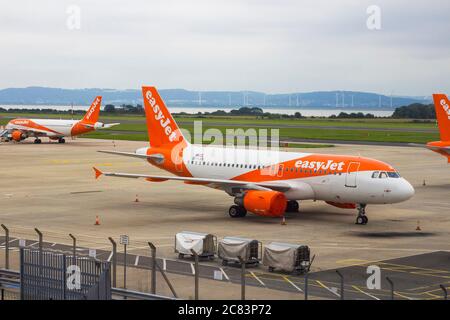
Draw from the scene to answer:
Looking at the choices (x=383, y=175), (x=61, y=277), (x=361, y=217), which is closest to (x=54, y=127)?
(x=361, y=217)

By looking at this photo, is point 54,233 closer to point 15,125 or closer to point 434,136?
point 15,125

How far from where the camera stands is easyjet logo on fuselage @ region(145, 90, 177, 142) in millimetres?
58938

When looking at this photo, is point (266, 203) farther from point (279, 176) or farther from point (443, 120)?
point (443, 120)

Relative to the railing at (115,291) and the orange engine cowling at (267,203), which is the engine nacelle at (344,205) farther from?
the railing at (115,291)

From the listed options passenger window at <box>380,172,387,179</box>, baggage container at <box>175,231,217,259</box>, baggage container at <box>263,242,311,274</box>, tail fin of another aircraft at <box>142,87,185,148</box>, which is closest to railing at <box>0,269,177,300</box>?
baggage container at <box>263,242,311,274</box>

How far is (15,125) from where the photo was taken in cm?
12838

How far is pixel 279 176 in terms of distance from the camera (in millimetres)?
51844

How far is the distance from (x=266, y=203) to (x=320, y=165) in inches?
176

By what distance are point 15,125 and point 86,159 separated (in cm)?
3842

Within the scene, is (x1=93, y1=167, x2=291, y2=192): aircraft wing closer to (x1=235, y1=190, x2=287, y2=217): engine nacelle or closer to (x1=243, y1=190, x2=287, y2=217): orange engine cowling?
(x1=235, y1=190, x2=287, y2=217): engine nacelle

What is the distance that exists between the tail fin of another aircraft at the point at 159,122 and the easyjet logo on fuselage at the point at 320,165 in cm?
1102

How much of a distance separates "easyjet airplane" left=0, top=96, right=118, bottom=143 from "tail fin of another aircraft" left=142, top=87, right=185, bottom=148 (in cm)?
6306

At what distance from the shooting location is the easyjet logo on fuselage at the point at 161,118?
193 ft
